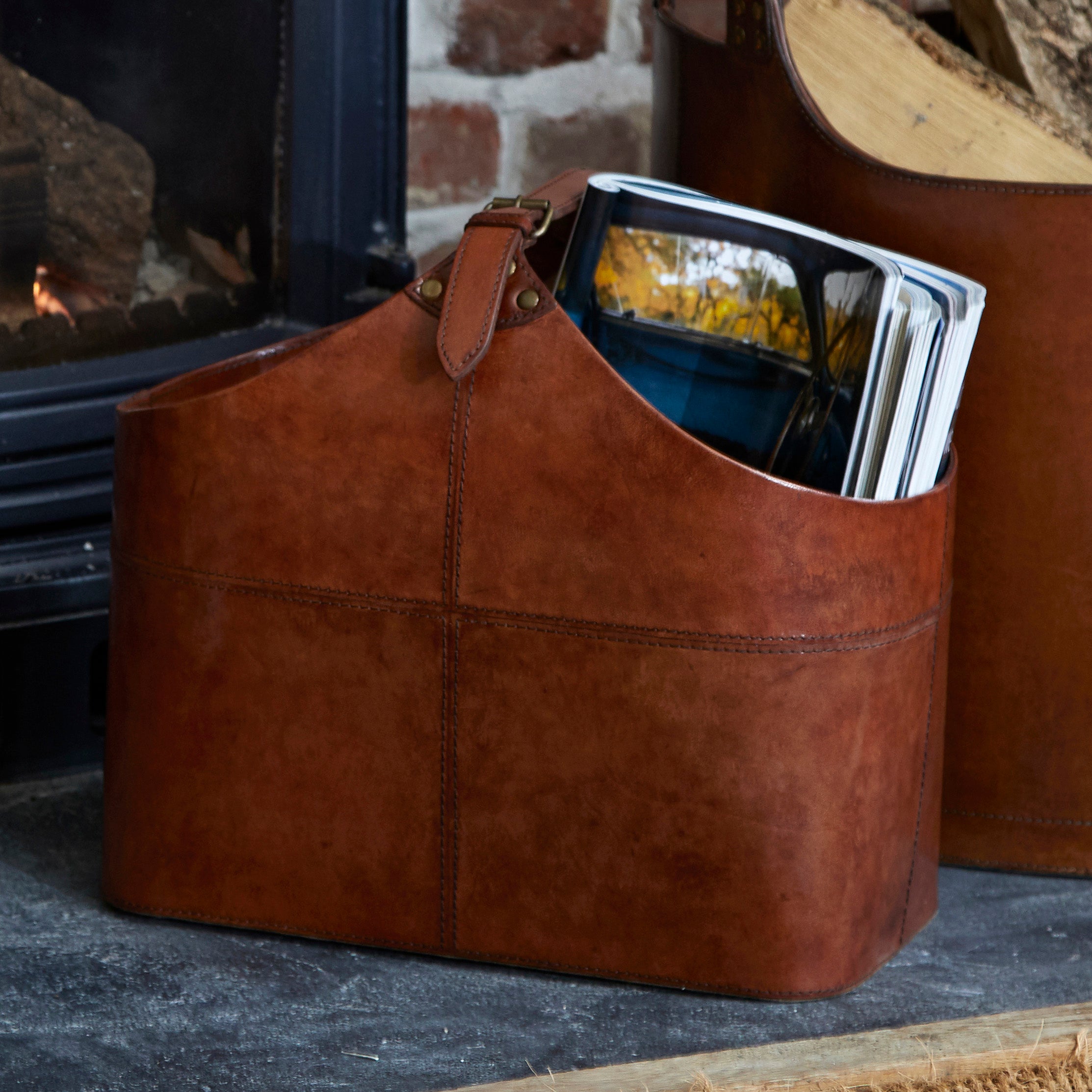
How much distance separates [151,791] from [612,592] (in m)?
0.30

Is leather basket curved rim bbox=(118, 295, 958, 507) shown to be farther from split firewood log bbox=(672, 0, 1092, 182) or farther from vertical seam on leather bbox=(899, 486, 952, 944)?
split firewood log bbox=(672, 0, 1092, 182)

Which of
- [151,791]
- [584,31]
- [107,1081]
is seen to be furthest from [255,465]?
[584,31]

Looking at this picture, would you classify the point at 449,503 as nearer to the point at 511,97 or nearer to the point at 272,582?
the point at 272,582

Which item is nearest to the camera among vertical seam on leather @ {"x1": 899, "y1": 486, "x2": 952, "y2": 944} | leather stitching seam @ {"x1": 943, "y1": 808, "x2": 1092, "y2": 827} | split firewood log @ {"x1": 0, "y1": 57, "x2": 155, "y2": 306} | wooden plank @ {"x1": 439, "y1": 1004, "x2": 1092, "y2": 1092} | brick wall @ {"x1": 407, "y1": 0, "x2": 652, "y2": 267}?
wooden plank @ {"x1": 439, "y1": 1004, "x2": 1092, "y2": 1092}

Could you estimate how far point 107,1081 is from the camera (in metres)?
0.67

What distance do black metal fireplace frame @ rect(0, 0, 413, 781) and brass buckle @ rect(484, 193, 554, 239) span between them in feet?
1.19

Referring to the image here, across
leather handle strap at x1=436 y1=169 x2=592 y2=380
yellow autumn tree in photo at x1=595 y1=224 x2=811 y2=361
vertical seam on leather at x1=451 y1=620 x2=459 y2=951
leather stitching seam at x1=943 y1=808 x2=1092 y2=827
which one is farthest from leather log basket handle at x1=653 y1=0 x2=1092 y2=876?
vertical seam on leather at x1=451 y1=620 x2=459 y2=951

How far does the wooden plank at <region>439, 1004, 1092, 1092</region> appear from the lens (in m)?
0.68

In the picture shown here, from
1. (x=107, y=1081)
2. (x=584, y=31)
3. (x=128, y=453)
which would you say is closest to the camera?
(x=107, y=1081)

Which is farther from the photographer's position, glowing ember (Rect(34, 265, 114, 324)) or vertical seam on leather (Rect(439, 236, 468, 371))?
glowing ember (Rect(34, 265, 114, 324))

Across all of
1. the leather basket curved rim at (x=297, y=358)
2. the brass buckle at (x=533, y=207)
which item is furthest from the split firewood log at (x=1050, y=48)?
the brass buckle at (x=533, y=207)

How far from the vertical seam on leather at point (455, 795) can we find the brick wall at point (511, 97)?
2.09ft

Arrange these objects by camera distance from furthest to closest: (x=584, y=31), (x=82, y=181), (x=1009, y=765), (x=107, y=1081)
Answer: (x=584, y=31) → (x=82, y=181) → (x=1009, y=765) → (x=107, y=1081)

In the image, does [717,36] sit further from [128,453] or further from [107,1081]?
[107,1081]
